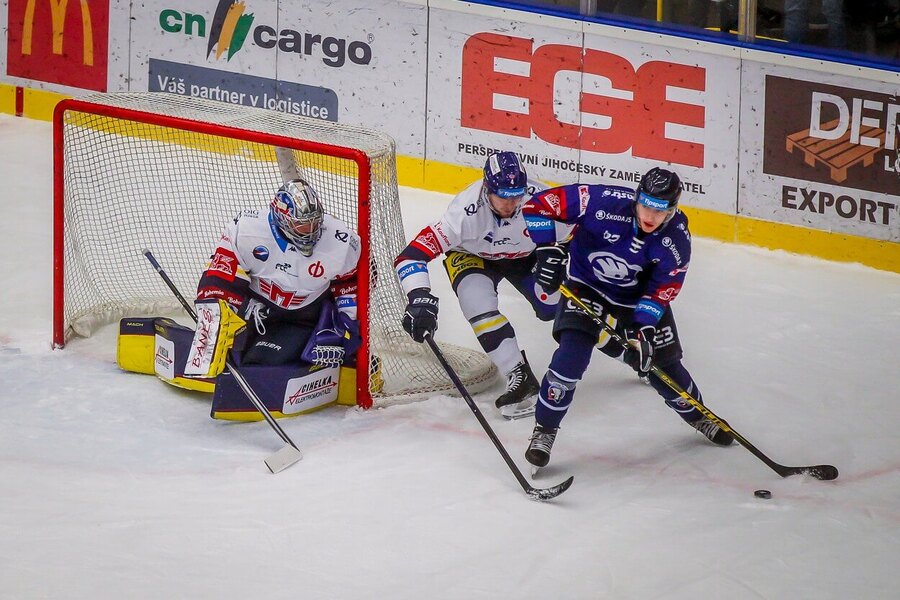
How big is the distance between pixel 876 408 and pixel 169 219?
10.6 ft

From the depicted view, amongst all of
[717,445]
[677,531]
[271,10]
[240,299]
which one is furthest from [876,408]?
[271,10]

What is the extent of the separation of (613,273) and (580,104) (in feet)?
8.35

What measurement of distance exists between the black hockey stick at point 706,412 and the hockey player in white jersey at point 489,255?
0.52m

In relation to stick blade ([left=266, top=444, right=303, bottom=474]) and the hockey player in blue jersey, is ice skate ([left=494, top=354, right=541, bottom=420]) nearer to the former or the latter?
the hockey player in blue jersey

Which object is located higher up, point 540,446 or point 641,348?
point 641,348

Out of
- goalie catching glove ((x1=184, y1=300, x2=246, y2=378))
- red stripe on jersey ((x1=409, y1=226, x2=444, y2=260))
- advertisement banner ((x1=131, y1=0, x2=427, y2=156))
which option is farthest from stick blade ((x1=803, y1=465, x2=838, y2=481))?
advertisement banner ((x1=131, y1=0, x2=427, y2=156))

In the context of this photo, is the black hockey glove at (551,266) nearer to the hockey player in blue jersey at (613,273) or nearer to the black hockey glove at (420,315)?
the hockey player in blue jersey at (613,273)

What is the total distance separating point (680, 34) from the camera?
670 cm

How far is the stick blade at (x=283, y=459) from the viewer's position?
4449 millimetres

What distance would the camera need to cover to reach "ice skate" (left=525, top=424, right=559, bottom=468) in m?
4.45

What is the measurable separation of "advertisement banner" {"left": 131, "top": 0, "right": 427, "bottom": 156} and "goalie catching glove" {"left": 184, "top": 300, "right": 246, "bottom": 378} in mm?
2818

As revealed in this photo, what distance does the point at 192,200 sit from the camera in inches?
238

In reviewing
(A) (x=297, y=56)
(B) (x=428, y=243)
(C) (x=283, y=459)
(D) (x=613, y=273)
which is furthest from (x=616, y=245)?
(A) (x=297, y=56)

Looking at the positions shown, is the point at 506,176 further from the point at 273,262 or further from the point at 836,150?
the point at 836,150
